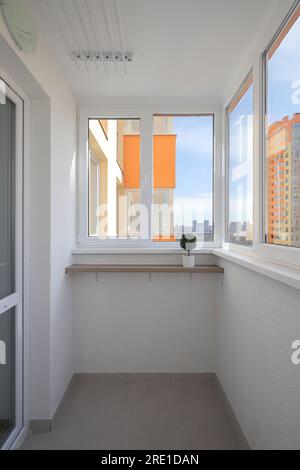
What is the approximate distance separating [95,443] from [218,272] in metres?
1.48

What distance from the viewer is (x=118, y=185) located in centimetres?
288

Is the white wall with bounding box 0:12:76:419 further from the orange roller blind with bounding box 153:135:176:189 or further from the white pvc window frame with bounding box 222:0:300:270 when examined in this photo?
the white pvc window frame with bounding box 222:0:300:270

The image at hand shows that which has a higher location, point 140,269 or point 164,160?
point 164,160

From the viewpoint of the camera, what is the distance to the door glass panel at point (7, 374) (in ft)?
5.84

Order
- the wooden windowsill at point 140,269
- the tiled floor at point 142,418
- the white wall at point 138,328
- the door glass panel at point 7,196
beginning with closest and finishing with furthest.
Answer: the door glass panel at point 7,196
the tiled floor at point 142,418
the wooden windowsill at point 140,269
the white wall at point 138,328

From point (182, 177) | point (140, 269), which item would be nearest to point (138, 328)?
point (140, 269)

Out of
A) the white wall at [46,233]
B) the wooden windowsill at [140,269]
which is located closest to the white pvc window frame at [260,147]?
the wooden windowsill at [140,269]

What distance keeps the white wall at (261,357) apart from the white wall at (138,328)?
0.37 meters

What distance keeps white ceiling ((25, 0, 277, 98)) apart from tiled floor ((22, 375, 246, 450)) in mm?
2524

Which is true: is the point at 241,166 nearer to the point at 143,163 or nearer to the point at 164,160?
the point at 164,160

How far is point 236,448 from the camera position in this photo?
6.26 feet

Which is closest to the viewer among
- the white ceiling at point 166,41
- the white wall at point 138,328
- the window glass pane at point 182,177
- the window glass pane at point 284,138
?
the window glass pane at point 284,138

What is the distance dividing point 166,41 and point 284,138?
1.00 m

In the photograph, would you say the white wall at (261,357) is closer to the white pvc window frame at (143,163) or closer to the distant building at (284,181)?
the distant building at (284,181)
